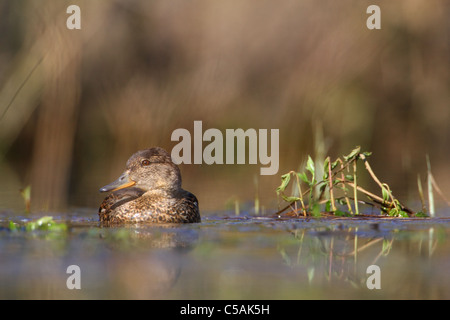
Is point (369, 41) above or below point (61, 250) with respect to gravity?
above

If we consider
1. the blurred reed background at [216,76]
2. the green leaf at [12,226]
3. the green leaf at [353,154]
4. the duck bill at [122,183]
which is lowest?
the green leaf at [12,226]

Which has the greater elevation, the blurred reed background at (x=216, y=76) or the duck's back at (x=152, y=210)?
the blurred reed background at (x=216, y=76)

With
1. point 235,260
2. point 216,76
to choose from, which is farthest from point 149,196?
point 216,76

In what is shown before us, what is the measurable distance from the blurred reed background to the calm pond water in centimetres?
450

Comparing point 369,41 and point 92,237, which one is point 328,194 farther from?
point 369,41

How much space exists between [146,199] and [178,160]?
16.6 ft

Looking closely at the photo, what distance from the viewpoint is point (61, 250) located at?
5285 mm

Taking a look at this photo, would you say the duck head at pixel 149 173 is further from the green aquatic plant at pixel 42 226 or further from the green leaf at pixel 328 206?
the green leaf at pixel 328 206

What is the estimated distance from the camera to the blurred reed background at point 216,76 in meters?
11.0

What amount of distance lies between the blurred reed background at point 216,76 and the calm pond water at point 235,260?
4496 mm

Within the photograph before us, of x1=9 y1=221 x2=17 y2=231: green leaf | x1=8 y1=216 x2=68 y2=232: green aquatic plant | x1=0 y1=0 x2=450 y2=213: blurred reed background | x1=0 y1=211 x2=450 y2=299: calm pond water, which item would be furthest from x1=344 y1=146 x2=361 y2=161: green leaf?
x1=0 y1=0 x2=450 y2=213: blurred reed background

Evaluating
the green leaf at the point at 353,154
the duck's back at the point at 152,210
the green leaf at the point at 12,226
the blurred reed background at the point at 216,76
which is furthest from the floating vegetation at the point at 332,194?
the blurred reed background at the point at 216,76

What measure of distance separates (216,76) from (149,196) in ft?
14.8
